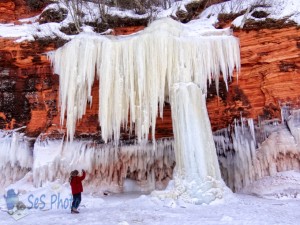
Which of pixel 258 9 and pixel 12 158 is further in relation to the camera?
pixel 12 158

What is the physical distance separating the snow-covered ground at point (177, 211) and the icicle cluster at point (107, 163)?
4.03 ft

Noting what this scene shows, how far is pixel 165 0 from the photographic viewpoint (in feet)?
37.6

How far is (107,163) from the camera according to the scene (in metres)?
9.98

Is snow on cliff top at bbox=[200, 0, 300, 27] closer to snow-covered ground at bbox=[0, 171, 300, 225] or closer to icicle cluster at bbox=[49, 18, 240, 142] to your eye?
icicle cluster at bbox=[49, 18, 240, 142]

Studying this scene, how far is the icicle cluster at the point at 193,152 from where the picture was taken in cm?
704

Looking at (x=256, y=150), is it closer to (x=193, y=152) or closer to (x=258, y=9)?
(x=193, y=152)

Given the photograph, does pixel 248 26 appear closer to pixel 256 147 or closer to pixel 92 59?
pixel 256 147

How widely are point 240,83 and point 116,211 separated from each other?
5048 millimetres

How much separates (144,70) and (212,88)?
217 cm

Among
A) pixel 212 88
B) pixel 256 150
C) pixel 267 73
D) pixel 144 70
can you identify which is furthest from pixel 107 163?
pixel 267 73

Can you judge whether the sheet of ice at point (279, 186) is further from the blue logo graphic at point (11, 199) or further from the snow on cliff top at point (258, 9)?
the blue logo graphic at point (11, 199)

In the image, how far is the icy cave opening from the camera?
27.6 feet

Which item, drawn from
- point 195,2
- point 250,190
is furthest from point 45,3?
point 250,190

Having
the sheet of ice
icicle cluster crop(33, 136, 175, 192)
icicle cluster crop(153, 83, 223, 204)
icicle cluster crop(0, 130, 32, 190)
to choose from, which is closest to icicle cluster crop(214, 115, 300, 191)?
the sheet of ice
